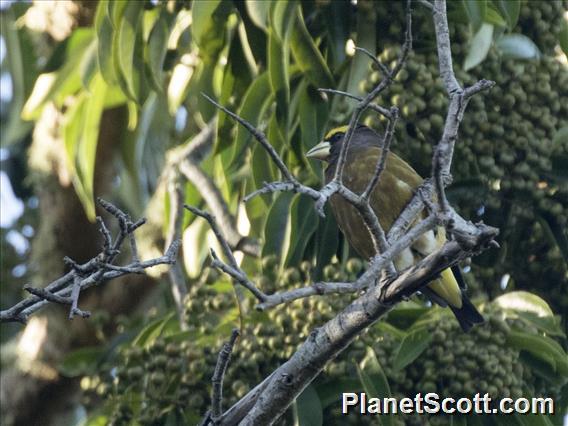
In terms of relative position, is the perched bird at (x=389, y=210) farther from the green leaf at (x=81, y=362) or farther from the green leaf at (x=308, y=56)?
the green leaf at (x=81, y=362)

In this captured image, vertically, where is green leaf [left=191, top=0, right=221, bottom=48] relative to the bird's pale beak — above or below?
above

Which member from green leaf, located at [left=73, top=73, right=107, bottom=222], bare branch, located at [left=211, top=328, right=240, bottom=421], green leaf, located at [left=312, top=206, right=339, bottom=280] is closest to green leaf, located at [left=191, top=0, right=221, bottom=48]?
green leaf, located at [left=312, top=206, right=339, bottom=280]

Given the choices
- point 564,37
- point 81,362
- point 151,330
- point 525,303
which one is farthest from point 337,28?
point 81,362

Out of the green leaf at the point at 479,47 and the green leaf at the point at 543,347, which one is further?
the green leaf at the point at 479,47

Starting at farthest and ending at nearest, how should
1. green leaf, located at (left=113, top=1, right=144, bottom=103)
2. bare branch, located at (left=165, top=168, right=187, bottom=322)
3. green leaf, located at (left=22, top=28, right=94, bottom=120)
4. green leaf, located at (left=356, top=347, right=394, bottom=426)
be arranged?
green leaf, located at (left=22, top=28, right=94, bottom=120), bare branch, located at (left=165, top=168, right=187, bottom=322), green leaf, located at (left=113, top=1, right=144, bottom=103), green leaf, located at (left=356, top=347, right=394, bottom=426)

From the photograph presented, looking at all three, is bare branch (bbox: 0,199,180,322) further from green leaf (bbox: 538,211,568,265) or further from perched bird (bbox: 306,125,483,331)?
green leaf (bbox: 538,211,568,265)

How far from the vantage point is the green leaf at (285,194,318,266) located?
4190mm

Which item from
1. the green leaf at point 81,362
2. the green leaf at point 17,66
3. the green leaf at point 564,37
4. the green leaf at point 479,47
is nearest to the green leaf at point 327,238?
the green leaf at point 479,47

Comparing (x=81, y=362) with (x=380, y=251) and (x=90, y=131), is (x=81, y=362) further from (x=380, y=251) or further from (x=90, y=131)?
(x=380, y=251)

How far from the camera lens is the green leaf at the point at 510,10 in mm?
4109

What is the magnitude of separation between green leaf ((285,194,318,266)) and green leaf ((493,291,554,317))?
614 millimetres

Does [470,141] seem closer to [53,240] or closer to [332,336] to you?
[332,336]

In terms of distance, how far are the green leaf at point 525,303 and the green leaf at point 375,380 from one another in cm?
51

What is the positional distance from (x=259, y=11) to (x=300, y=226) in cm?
67
